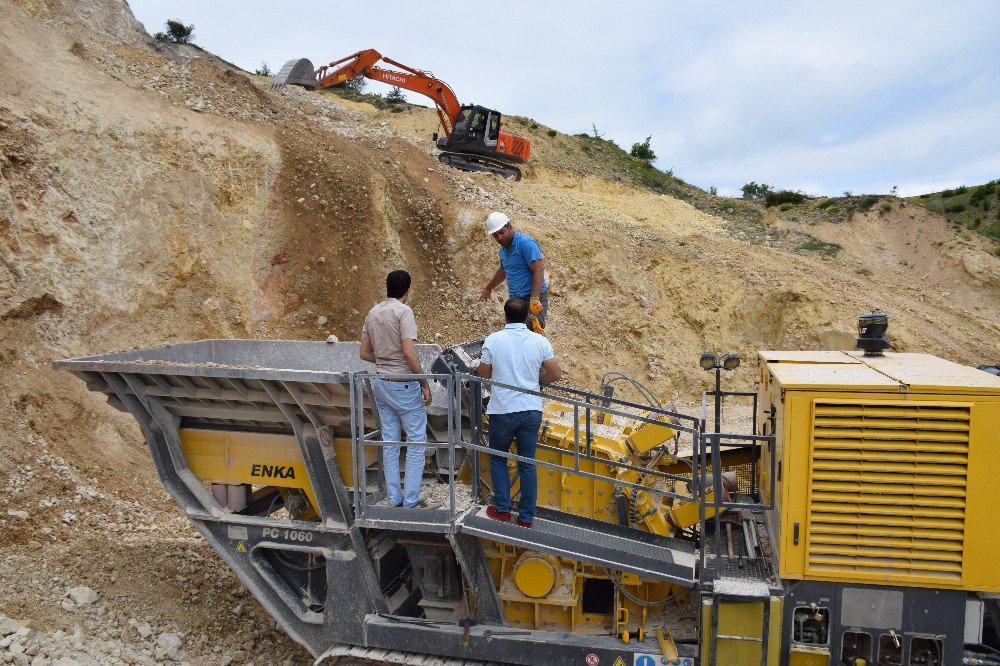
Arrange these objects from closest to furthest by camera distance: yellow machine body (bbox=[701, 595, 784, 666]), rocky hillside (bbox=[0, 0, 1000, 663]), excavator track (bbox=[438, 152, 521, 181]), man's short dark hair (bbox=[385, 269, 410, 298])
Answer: yellow machine body (bbox=[701, 595, 784, 666]) → man's short dark hair (bbox=[385, 269, 410, 298]) → rocky hillside (bbox=[0, 0, 1000, 663]) → excavator track (bbox=[438, 152, 521, 181])

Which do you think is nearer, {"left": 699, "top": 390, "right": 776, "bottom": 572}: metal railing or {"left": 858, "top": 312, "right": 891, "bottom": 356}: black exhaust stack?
{"left": 699, "top": 390, "right": 776, "bottom": 572}: metal railing

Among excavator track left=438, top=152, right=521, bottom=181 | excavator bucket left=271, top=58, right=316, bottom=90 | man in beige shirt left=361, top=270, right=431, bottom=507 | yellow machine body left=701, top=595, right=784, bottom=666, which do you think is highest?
excavator bucket left=271, top=58, right=316, bottom=90

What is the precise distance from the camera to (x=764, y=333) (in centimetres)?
1580

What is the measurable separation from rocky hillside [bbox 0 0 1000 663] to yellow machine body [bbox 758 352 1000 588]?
418cm

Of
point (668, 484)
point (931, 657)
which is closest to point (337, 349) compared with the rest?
point (668, 484)

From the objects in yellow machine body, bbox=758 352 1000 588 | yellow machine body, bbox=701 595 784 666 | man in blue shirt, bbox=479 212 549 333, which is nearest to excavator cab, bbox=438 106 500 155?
man in blue shirt, bbox=479 212 549 333

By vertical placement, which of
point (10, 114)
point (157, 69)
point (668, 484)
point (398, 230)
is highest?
point (157, 69)

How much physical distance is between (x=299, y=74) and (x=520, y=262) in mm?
10575

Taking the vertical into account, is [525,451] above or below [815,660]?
above

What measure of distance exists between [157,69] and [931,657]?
1586cm

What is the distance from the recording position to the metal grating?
4.07 metres

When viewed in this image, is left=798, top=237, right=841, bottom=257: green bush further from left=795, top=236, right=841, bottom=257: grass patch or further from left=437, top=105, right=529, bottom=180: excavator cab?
left=437, top=105, right=529, bottom=180: excavator cab

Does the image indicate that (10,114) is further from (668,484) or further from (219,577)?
(668,484)

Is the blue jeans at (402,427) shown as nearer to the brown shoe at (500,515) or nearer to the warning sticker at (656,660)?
the brown shoe at (500,515)
